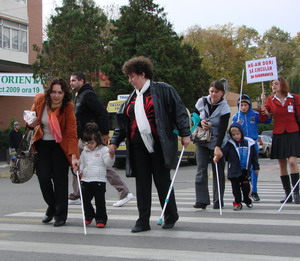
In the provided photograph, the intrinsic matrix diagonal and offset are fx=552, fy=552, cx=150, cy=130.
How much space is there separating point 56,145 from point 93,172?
545 millimetres

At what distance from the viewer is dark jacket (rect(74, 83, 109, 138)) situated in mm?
7934

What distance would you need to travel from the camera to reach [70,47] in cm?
2662

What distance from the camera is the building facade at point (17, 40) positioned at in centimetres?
3388

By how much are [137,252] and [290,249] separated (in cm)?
139

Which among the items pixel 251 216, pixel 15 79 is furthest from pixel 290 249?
pixel 15 79

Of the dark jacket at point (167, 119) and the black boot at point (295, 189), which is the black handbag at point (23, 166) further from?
the black boot at point (295, 189)

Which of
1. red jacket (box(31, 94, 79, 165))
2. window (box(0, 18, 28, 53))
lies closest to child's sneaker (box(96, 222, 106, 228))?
red jacket (box(31, 94, 79, 165))

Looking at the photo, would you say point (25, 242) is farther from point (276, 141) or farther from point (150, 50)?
point (150, 50)

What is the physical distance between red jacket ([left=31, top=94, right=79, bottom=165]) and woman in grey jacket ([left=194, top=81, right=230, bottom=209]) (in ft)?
6.54

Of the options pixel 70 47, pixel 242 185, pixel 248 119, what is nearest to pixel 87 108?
pixel 242 185

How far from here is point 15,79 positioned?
86.0 ft

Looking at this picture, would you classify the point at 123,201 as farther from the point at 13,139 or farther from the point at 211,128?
the point at 13,139

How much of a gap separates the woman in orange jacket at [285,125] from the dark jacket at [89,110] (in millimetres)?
2525

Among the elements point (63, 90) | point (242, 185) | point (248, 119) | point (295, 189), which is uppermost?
point (63, 90)
